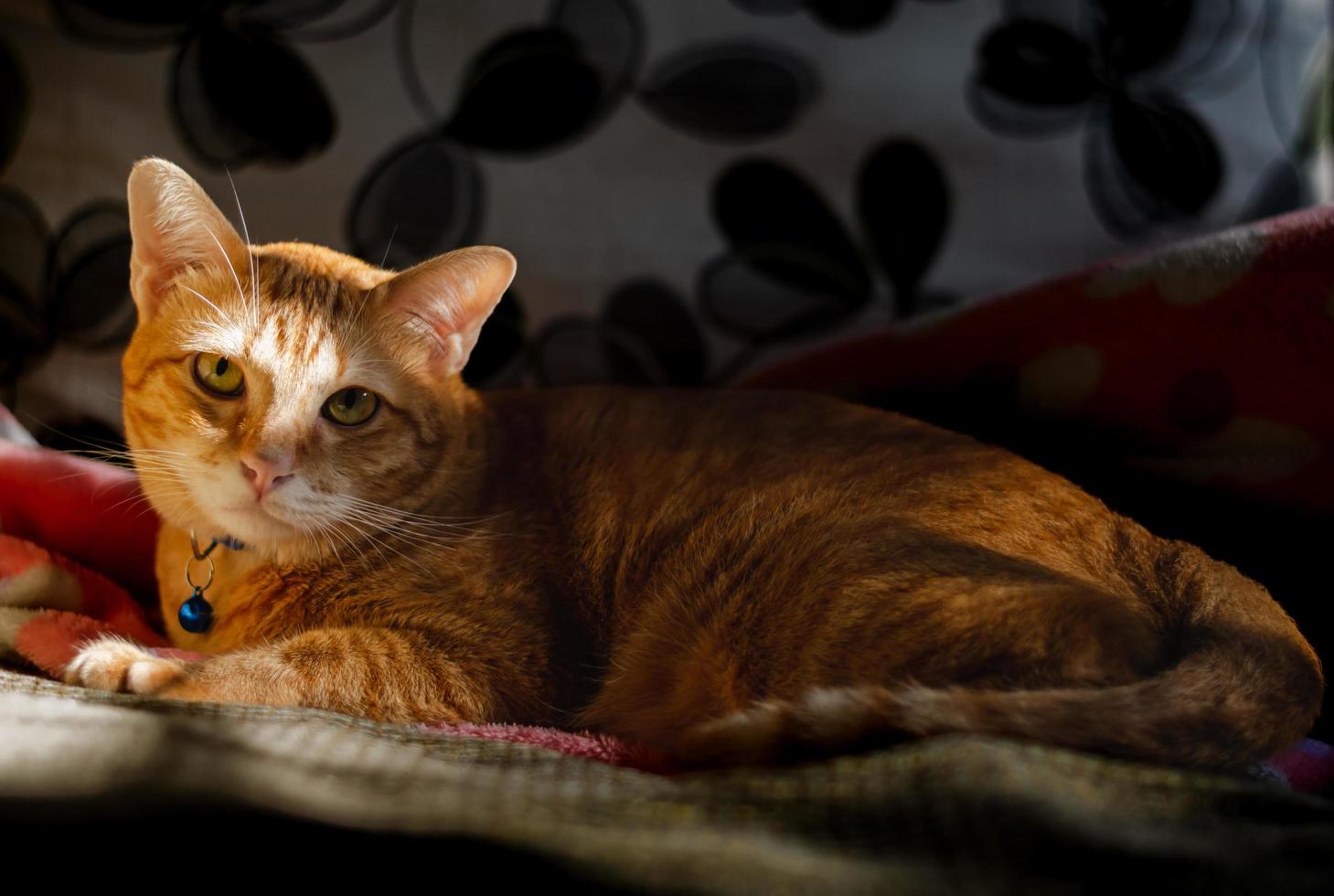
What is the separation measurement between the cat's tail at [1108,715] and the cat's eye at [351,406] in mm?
616

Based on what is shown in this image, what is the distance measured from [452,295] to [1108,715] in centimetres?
91

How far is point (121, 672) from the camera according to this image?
3.03ft

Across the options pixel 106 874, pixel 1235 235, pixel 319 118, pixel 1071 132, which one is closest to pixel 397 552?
pixel 106 874

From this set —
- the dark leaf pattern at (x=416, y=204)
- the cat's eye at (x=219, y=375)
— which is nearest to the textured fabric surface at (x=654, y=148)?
the dark leaf pattern at (x=416, y=204)

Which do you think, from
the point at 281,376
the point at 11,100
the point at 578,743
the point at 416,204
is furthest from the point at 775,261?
the point at 11,100

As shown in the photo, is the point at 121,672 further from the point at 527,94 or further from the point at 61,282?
the point at 527,94

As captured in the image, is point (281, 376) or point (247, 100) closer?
point (281, 376)

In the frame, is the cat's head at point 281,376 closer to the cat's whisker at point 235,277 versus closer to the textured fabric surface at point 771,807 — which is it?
the cat's whisker at point 235,277

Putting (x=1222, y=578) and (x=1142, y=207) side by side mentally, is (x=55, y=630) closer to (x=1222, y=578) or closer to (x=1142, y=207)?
(x=1222, y=578)

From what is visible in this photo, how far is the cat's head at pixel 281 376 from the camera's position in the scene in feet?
3.47

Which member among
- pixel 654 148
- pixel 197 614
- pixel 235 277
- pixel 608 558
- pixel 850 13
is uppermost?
pixel 850 13

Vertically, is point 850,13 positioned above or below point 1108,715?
above

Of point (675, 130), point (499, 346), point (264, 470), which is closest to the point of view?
point (264, 470)

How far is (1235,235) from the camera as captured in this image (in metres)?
1.22
